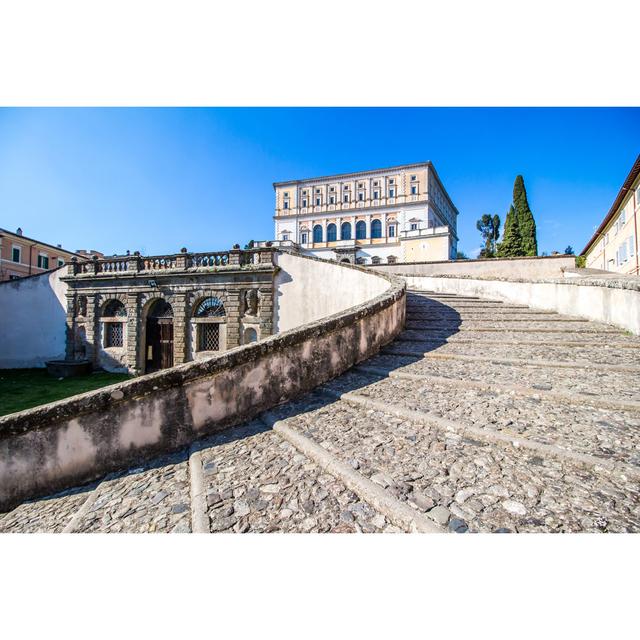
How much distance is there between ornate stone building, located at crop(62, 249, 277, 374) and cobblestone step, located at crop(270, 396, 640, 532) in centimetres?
1294

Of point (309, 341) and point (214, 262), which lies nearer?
point (309, 341)

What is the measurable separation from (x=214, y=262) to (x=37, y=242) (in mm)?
30369

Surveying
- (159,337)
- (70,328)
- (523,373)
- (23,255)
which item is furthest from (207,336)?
(23,255)

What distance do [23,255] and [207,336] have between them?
30.0 m

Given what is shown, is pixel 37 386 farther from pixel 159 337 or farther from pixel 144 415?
pixel 144 415

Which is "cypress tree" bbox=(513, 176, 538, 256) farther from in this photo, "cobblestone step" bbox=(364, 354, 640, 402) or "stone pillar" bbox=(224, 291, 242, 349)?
"cobblestone step" bbox=(364, 354, 640, 402)

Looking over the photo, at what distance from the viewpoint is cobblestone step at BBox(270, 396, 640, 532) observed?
5.21 feet

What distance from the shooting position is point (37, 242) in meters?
32.9

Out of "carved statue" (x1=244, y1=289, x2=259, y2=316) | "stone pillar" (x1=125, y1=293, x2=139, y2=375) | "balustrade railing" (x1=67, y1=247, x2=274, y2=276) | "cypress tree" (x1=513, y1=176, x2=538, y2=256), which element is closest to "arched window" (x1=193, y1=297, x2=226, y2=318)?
"carved statue" (x1=244, y1=289, x2=259, y2=316)

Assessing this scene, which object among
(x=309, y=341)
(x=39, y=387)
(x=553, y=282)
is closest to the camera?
(x=309, y=341)

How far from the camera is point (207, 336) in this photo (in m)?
16.6

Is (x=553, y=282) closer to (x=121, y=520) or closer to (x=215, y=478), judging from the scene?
(x=215, y=478)

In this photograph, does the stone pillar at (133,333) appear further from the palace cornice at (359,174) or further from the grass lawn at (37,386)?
the palace cornice at (359,174)

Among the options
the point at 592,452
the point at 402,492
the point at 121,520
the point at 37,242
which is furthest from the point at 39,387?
the point at 37,242
